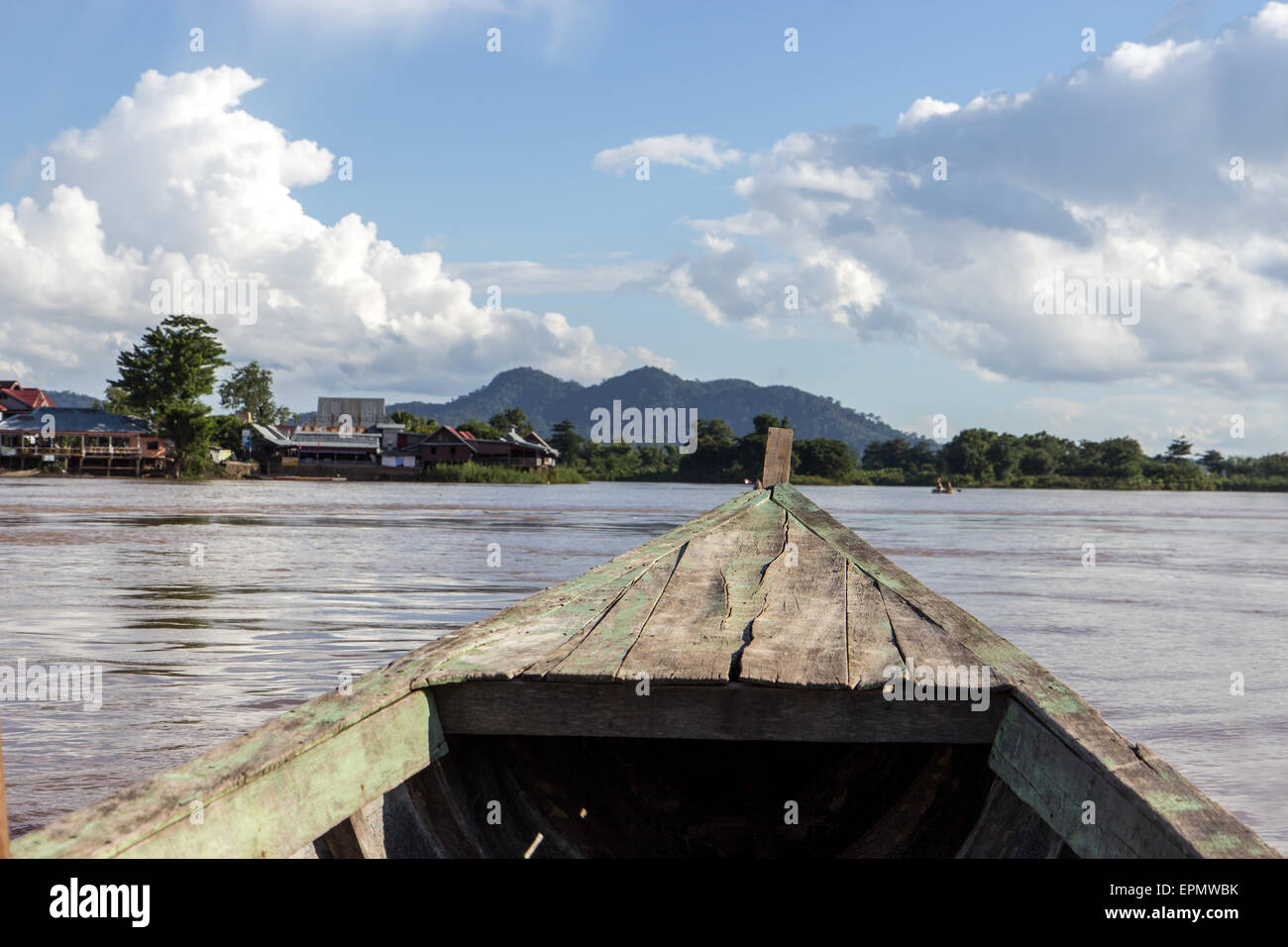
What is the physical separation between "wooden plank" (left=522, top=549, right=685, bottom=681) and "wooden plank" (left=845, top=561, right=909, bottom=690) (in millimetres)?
637

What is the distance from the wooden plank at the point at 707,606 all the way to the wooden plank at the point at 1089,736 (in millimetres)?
639

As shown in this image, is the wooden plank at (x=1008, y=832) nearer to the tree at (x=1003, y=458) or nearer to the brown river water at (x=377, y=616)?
the brown river water at (x=377, y=616)

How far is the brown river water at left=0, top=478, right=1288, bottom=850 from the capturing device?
543 centimetres

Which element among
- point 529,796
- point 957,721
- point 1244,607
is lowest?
point 1244,607

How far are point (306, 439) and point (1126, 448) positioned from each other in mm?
65758

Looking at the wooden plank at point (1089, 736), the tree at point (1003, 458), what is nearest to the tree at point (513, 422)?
the tree at point (1003, 458)

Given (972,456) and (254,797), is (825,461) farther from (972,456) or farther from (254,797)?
(254,797)

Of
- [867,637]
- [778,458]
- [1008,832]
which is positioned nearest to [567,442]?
[778,458]

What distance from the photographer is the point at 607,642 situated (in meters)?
2.95

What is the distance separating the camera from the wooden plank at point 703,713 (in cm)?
260
